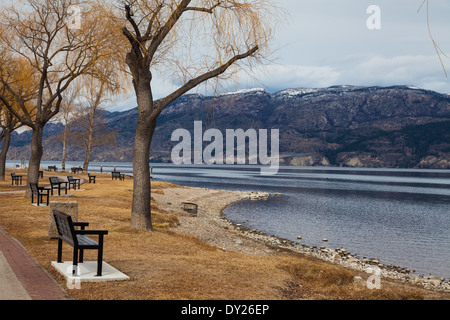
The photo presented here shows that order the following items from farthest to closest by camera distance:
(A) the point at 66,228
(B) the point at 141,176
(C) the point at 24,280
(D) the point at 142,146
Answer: (B) the point at 141,176
(D) the point at 142,146
(A) the point at 66,228
(C) the point at 24,280

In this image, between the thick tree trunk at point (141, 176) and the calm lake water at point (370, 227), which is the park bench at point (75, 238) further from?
the calm lake water at point (370, 227)

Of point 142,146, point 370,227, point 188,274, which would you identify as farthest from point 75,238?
point 370,227

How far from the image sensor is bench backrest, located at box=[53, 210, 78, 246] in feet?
25.1

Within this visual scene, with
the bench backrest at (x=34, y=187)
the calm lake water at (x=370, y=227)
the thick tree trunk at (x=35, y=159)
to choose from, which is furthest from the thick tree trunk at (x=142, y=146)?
the calm lake water at (x=370, y=227)

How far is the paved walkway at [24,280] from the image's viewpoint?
6473 millimetres

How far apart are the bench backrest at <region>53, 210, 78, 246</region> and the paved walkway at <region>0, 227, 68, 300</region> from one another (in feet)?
2.27

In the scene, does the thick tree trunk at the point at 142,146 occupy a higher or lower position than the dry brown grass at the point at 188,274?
higher

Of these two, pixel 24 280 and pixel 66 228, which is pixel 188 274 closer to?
pixel 66 228

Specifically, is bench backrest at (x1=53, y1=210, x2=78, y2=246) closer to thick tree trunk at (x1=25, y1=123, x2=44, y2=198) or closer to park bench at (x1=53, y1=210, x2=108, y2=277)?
park bench at (x1=53, y1=210, x2=108, y2=277)

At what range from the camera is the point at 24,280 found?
7340 mm

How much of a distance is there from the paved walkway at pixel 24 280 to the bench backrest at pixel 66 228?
2.27 feet

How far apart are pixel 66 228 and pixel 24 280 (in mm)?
1171

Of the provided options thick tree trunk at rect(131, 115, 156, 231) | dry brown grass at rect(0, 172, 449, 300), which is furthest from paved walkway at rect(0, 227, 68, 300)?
thick tree trunk at rect(131, 115, 156, 231)
